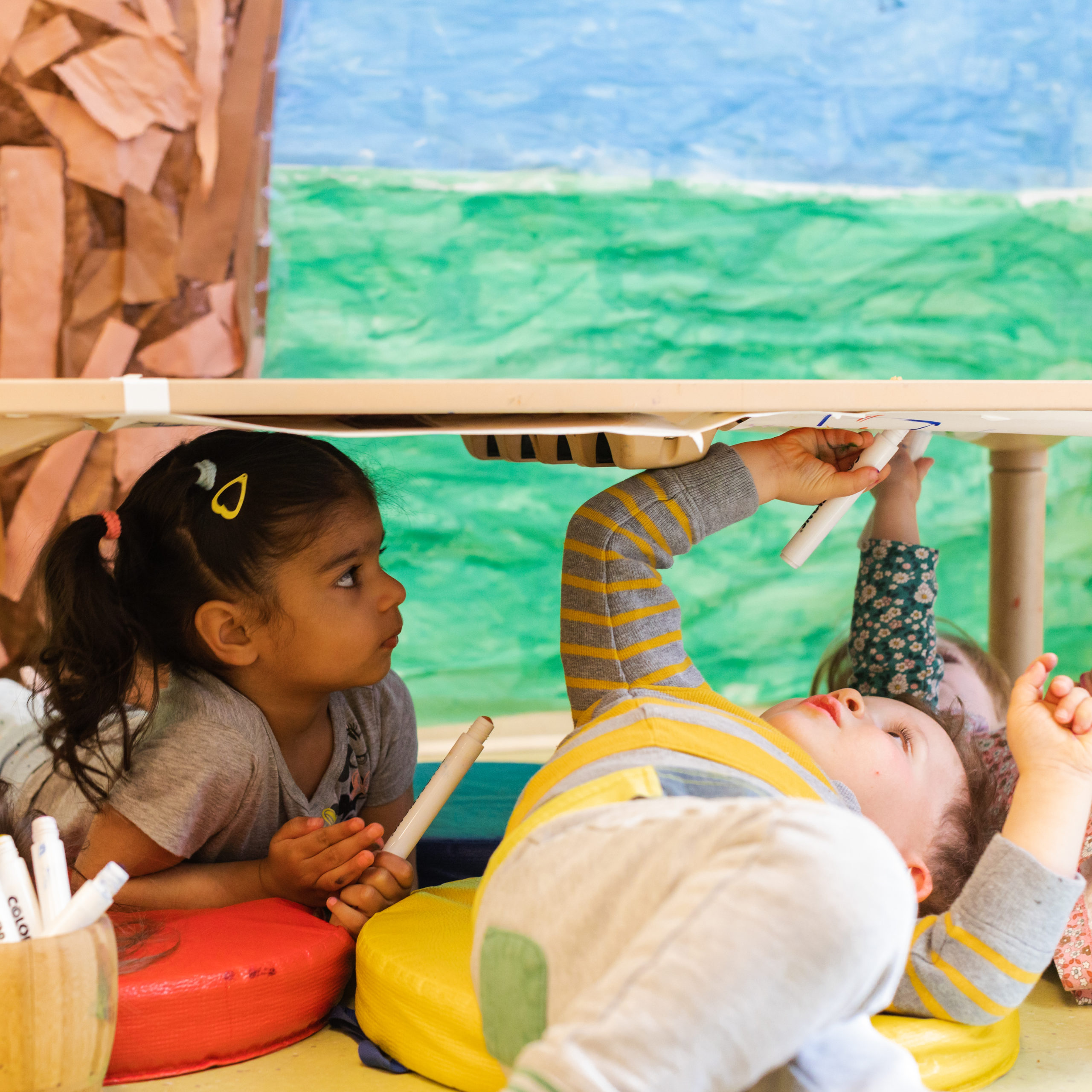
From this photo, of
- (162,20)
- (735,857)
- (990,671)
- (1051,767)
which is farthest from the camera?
(162,20)

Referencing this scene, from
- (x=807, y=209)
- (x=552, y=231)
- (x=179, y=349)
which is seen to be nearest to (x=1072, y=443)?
(x=807, y=209)

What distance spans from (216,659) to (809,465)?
51cm

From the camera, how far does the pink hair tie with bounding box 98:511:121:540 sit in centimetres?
85

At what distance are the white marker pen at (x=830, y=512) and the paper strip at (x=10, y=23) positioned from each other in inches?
49.7

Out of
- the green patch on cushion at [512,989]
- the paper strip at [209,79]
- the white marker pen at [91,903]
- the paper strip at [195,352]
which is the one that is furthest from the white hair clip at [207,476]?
the paper strip at [209,79]

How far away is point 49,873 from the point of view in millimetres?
583

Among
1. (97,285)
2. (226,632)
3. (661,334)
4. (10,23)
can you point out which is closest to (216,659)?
(226,632)

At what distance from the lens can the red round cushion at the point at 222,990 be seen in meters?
0.64

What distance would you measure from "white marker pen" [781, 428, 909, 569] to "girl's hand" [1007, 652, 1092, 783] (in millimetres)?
168

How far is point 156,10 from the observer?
1.49 meters

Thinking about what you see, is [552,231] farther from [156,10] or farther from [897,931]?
[897,931]

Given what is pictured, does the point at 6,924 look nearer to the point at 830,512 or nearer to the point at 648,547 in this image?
the point at 648,547

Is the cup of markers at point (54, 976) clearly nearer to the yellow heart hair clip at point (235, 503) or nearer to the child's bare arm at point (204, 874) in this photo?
the child's bare arm at point (204, 874)

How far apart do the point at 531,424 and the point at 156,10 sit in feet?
4.16
